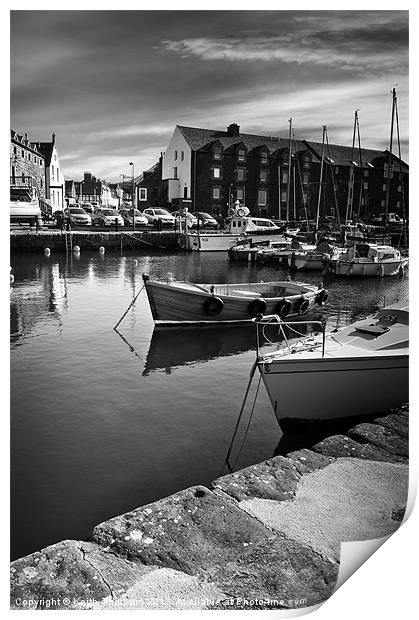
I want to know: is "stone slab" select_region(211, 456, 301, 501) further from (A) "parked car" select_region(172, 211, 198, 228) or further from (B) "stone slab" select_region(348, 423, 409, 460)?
(A) "parked car" select_region(172, 211, 198, 228)

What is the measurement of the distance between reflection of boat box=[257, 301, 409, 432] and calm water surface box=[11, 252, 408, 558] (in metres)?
0.35

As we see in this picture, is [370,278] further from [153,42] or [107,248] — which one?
[153,42]

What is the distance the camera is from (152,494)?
3.47 meters

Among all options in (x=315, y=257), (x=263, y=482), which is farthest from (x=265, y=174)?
(x=315, y=257)

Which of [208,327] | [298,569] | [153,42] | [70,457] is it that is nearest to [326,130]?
[153,42]

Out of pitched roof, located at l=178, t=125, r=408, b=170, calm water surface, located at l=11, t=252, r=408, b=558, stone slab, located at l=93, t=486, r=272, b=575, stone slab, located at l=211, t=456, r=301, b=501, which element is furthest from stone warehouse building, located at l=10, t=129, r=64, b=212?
stone slab, located at l=211, t=456, r=301, b=501

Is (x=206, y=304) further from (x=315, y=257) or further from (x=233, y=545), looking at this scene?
(x=315, y=257)

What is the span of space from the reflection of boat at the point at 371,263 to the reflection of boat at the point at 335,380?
10.7m

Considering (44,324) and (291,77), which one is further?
(44,324)

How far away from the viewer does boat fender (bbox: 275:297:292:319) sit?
26.9 ft
